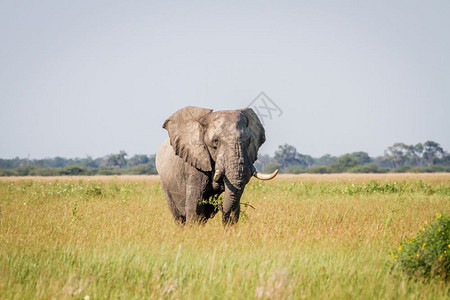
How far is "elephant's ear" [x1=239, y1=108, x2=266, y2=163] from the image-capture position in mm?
8719

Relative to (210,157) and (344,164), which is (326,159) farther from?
(210,157)

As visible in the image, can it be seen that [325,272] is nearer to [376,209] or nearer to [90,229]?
[90,229]

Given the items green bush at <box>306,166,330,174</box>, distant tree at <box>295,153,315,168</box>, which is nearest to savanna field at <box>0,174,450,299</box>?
green bush at <box>306,166,330,174</box>

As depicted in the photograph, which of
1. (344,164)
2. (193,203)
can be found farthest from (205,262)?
(344,164)

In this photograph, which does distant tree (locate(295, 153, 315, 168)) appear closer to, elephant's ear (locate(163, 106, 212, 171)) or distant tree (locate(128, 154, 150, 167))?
distant tree (locate(128, 154, 150, 167))

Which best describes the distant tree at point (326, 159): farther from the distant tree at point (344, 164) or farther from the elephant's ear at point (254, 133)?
the elephant's ear at point (254, 133)

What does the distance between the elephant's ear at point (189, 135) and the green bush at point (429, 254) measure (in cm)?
373

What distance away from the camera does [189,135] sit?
9.02 meters

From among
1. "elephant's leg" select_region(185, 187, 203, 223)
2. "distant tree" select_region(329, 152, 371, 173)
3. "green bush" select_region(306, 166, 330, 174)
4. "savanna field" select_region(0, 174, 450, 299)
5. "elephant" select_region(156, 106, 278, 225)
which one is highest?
"distant tree" select_region(329, 152, 371, 173)

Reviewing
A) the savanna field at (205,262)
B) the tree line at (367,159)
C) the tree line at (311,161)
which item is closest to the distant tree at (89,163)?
the tree line at (311,161)

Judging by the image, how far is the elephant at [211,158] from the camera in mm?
8188

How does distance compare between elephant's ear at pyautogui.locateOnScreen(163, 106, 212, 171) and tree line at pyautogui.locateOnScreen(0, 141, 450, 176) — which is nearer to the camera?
elephant's ear at pyautogui.locateOnScreen(163, 106, 212, 171)

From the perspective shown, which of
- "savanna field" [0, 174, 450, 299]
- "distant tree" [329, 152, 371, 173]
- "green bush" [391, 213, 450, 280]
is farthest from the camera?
"distant tree" [329, 152, 371, 173]

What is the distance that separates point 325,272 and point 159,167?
593 centimetres
